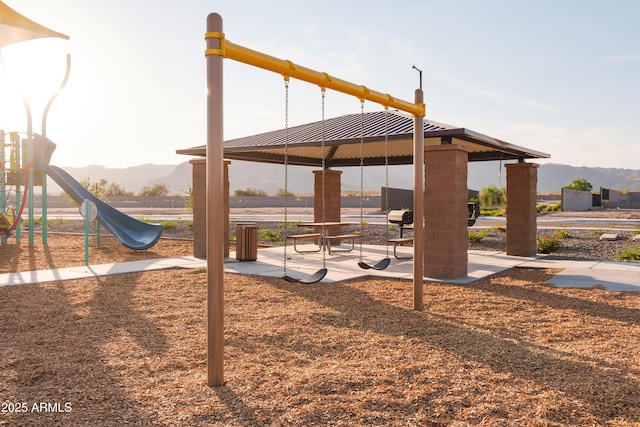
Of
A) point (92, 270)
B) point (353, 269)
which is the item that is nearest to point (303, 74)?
point (353, 269)

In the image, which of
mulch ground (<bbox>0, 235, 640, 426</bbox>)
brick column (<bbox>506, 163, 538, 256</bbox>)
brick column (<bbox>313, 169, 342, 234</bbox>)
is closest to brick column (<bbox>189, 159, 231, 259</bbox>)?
mulch ground (<bbox>0, 235, 640, 426</bbox>)

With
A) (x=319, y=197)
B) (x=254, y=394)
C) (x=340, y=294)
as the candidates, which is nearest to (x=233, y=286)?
(x=340, y=294)

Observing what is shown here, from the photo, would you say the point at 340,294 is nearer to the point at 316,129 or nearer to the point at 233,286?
the point at 233,286

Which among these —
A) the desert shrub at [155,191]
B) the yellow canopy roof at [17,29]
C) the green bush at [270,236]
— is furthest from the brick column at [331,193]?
the desert shrub at [155,191]

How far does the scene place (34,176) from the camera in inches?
740

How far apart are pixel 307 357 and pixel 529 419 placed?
2196 millimetres

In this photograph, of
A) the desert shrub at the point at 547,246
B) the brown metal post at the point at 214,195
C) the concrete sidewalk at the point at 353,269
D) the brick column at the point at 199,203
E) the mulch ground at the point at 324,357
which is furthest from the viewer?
the desert shrub at the point at 547,246

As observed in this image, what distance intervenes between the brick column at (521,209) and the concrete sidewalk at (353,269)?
0.42 metres

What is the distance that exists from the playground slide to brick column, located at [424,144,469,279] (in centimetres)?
840

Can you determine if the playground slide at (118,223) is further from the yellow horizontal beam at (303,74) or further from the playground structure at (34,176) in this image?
the yellow horizontal beam at (303,74)

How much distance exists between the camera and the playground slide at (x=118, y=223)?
15.6 metres

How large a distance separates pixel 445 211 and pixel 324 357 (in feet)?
18.2

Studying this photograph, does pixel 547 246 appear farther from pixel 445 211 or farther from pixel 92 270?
pixel 92 270

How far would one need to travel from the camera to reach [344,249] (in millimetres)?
15562
